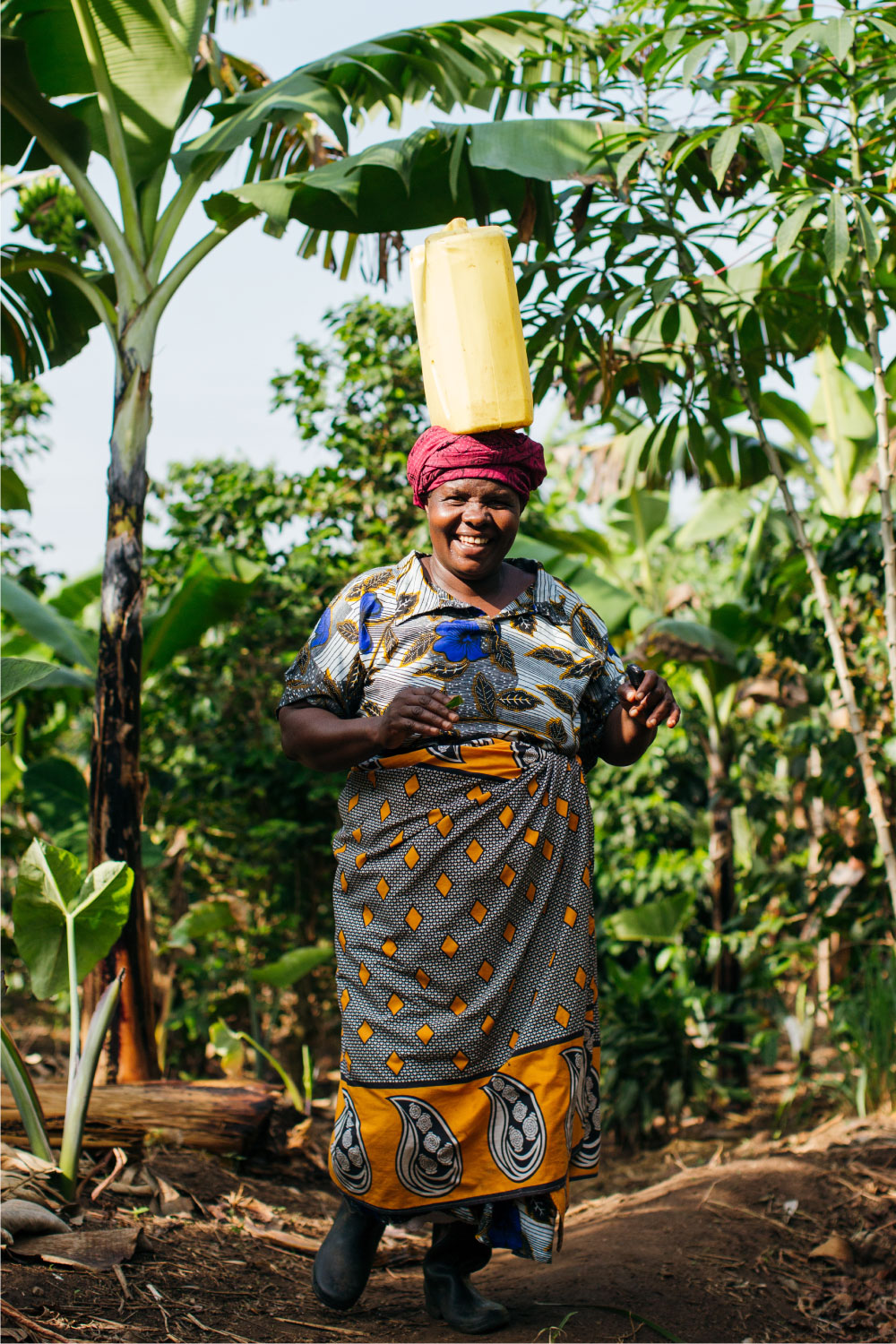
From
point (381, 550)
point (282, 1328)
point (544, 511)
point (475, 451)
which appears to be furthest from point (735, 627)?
point (282, 1328)

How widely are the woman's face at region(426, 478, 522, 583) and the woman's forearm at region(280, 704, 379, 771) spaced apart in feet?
1.34

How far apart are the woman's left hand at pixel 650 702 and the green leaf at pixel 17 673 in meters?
1.46

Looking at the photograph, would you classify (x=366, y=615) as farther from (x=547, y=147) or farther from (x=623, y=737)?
(x=547, y=147)

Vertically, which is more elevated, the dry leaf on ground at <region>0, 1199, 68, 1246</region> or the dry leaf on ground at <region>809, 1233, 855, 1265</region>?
the dry leaf on ground at <region>0, 1199, 68, 1246</region>

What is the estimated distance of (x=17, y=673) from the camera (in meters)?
2.70

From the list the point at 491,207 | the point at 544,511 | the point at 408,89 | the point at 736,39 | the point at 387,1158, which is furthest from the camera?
the point at 544,511

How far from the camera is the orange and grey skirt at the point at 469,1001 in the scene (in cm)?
209

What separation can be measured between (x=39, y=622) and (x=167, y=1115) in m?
2.45

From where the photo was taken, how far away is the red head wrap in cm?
221

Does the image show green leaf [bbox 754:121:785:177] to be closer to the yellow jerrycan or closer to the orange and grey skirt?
the yellow jerrycan

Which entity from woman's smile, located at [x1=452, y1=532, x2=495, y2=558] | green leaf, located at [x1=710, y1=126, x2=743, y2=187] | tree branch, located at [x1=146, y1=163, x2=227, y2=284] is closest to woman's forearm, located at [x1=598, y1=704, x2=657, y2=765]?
woman's smile, located at [x1=452, y1=532, x2=495, y2=558]

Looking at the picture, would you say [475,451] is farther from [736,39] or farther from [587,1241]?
[587,1241]

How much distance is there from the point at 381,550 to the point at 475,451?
12.1 ft

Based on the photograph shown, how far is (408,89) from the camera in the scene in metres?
4.46
